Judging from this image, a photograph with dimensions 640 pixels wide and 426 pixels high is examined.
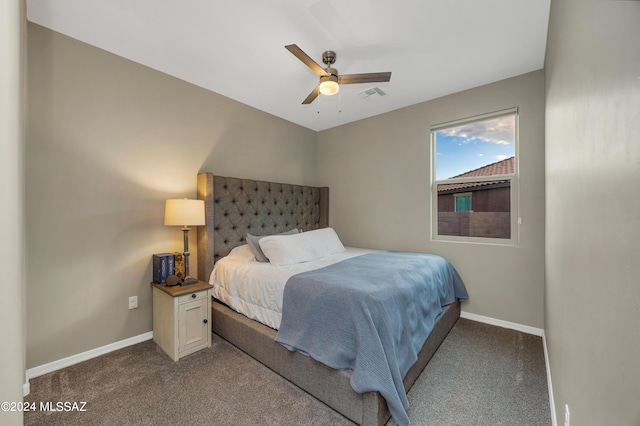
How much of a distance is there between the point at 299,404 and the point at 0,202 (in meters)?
1.75

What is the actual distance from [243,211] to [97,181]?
1.36 meters

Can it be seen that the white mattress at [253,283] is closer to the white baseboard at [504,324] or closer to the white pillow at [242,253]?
the white pillow at [242,253]

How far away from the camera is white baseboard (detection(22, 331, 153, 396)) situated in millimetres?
1924

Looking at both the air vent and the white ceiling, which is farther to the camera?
the air vent

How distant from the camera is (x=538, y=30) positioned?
2000 millimetres

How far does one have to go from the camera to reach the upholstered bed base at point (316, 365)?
4.79ft

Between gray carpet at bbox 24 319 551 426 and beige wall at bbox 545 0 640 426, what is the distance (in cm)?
73

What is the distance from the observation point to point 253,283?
223 centimetres

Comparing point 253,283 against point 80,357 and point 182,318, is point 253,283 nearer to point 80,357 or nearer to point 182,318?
point 182,318

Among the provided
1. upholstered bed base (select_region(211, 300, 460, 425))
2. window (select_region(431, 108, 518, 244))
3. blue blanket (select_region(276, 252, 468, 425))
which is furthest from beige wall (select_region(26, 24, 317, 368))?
window (select_region(431, 108, 518, 244))

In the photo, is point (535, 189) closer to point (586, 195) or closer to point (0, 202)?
point (586, 195)

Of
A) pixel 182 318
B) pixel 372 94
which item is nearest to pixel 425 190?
pixel 372 94

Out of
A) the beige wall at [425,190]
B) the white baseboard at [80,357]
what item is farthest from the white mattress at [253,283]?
the beige wall at [425,190]

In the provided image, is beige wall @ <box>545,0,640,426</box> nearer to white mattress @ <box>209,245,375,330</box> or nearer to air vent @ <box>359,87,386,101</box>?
white mattress @ <box>209,245,375,330</box>
